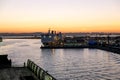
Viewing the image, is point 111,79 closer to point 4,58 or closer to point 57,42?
point 4,58

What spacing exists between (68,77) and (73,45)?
5207 inches

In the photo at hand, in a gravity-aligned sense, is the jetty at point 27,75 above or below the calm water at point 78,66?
above

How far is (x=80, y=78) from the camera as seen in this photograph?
47.8 m

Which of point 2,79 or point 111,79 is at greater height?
point 2,79

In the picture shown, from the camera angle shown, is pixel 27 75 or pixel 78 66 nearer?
pixel 27 75

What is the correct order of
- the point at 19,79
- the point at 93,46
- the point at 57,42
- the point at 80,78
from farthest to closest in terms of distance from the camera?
the point at 57,42 < the point at 93,46 < the point at 80,78 < the point at 19,79

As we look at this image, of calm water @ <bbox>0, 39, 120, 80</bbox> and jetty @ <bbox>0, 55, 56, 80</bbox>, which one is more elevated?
jetty @ <bbox>0, 55, 56, 80</bbox>

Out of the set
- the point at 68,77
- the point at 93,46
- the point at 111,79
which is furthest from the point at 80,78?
the point at 93,46

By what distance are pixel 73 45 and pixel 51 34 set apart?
2465 centimetres

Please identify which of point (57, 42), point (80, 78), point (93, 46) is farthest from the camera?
point (57, 42)

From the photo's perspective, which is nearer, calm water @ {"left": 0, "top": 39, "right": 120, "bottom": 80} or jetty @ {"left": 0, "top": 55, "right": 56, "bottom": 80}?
jetty @ {"left": 0, "top": 55, "right": 56, "bottom": 80}

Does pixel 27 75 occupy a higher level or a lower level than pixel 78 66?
higher

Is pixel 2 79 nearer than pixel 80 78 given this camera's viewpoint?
Yes

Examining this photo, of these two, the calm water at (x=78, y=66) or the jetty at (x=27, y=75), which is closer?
the jetty at (x=27, y=75)
